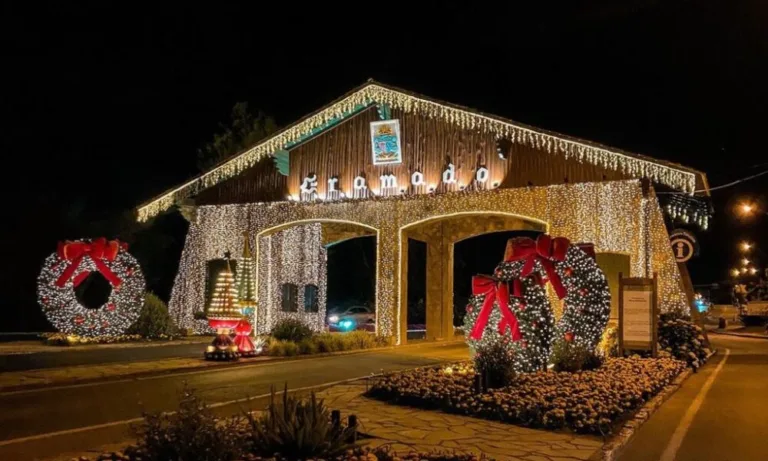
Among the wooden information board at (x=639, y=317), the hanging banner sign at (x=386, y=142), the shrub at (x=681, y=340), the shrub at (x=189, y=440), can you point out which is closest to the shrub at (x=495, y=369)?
the shrub at (x=189, y=440)

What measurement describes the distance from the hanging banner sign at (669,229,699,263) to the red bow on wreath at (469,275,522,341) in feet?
30.0

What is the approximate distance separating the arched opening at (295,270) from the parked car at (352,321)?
10.7 ft

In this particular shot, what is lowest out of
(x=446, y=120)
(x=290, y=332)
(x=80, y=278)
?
(x=290, y=332)

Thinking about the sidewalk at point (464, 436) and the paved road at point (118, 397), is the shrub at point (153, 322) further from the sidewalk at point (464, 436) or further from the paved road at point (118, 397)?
the sidewalk at point (464, 436)

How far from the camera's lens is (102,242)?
21.1 m

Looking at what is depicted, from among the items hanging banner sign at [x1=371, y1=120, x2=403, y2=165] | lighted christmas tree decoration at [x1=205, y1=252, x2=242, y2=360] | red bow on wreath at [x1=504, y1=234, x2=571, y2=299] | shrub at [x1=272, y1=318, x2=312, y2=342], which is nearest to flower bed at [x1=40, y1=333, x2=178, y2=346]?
shrub at [x1=272, y1=318, x2=312, y2=342]

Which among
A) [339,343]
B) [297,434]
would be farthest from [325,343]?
[297,434]

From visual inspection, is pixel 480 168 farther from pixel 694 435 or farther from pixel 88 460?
pixel 88 460

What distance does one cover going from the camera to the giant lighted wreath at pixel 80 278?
68.6 feet

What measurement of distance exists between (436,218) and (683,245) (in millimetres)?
7388

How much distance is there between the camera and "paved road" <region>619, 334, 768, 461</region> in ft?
25.6

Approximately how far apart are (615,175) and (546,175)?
1973 millimetres

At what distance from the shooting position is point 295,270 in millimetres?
27453

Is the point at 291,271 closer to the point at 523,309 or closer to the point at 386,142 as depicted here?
the point at 386,142
